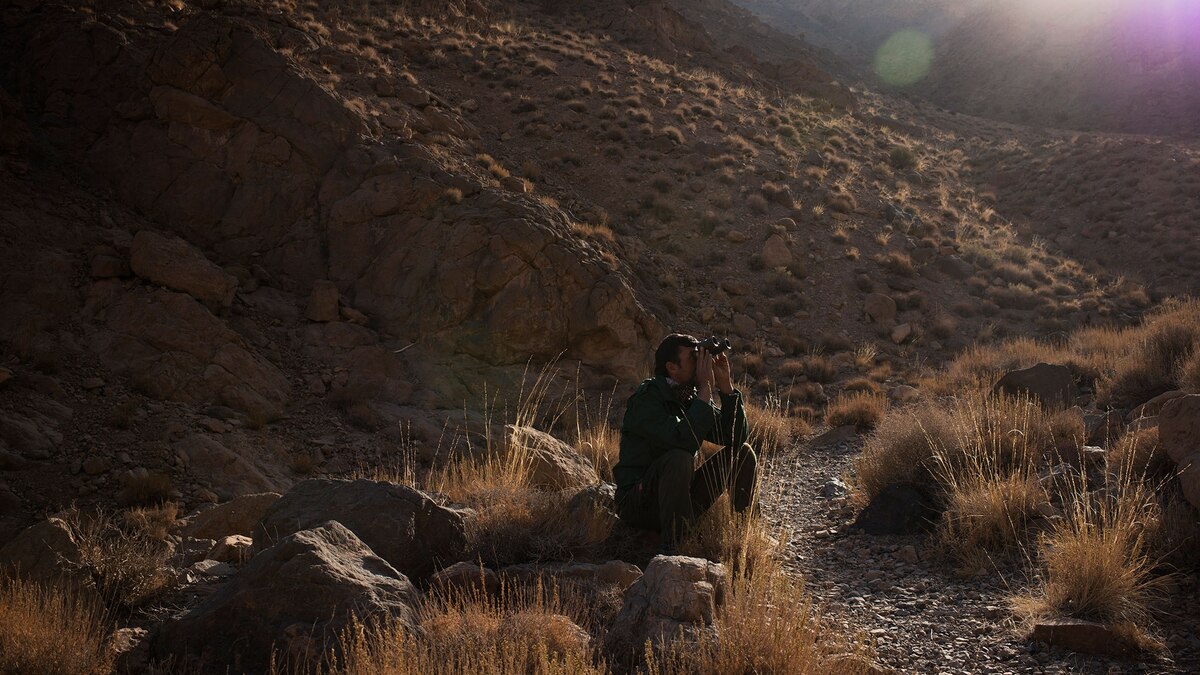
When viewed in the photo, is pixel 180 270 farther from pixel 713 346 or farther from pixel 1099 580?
pixel 1099 580

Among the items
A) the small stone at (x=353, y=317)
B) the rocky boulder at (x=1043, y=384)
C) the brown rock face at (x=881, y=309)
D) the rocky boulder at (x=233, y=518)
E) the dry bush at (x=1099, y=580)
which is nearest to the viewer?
the dry bush at (x=1099, y=580)

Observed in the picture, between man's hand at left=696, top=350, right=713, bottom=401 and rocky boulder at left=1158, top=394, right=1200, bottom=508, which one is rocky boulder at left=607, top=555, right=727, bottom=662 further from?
rocky boulder at left=1158, top=394, right=1200, bottom=508

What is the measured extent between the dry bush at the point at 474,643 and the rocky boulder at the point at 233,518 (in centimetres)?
370

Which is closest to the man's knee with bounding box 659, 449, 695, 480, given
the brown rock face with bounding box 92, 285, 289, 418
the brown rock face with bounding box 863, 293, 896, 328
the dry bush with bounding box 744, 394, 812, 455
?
the dry bush with bounding box 744, 394, 812, 455

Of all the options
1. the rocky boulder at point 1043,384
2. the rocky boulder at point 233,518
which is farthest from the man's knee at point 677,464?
the rocky boulder at point 1043,384

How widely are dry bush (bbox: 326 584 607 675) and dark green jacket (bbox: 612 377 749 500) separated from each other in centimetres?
131

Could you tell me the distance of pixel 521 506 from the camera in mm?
5137

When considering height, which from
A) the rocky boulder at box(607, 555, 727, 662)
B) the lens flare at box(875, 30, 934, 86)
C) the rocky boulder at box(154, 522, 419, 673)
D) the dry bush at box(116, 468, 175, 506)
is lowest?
the dry bush at box(116, 468, 175, 506)

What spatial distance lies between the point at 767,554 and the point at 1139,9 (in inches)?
2102

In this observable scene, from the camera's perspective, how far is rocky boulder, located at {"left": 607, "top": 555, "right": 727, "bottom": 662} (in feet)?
10.9

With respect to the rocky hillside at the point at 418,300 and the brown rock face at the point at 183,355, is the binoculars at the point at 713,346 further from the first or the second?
the brown rock face at the point at 183,355

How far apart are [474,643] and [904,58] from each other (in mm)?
60628

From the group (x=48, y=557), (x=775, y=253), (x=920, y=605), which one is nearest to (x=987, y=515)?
(x=920, y=605)

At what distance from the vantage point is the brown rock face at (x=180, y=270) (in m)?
10.2
